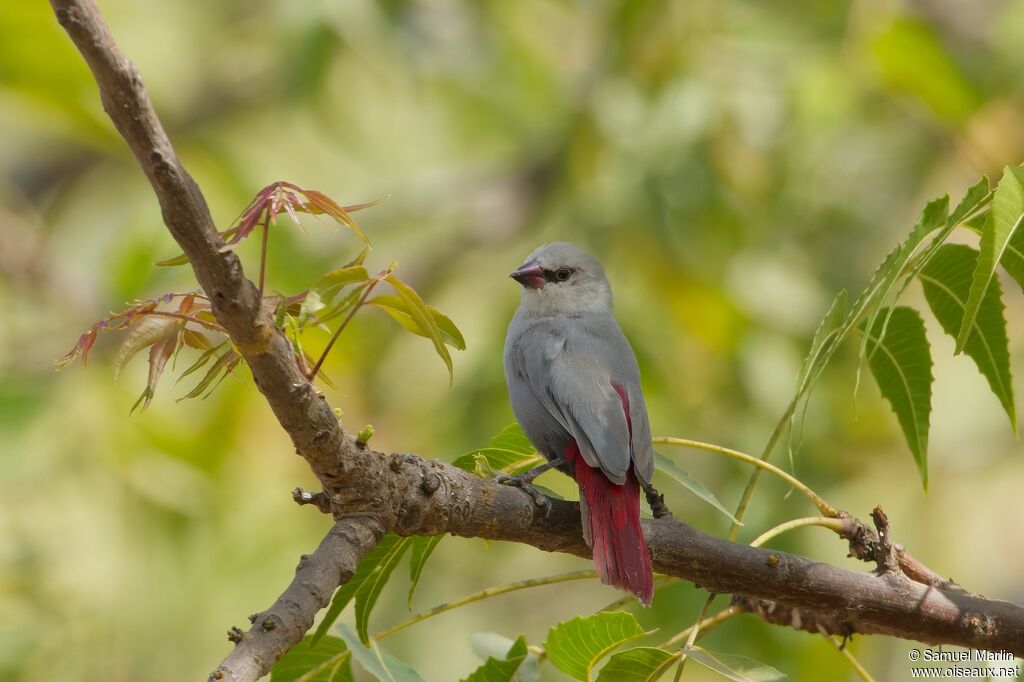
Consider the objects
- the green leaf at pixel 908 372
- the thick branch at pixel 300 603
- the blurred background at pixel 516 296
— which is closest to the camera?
the thick branch at pixel 300 603

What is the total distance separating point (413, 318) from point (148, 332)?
424mm

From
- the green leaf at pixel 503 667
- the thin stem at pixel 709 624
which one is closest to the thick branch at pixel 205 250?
the green leaf at pixel 503 667

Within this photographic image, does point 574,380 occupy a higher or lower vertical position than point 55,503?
higher

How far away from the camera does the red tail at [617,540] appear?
2.34 meters

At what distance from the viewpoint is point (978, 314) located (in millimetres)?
2268

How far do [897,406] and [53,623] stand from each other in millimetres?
3257

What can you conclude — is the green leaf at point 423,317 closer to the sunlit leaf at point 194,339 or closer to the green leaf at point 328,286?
the green leaf at point 328,286

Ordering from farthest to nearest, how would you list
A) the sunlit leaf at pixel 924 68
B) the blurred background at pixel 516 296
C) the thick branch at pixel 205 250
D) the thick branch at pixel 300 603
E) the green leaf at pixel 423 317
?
the blurred background at pixel 516 296 → the sunlit leaf at pixel 924 68 → the green leaf at pixel 423 317 → the thick branch at pixel 300 603 → the thick branch at pixel 205 250

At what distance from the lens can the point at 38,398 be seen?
383 cm

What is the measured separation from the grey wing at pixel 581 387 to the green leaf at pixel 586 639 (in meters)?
0.57

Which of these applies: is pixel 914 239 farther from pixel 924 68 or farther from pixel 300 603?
pixel 924 68

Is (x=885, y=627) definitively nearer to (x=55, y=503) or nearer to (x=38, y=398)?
(x=38, y=398)

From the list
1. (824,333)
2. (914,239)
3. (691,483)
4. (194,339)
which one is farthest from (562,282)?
(194,339)

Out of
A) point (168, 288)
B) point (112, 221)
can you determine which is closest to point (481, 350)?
point (168, 288)
